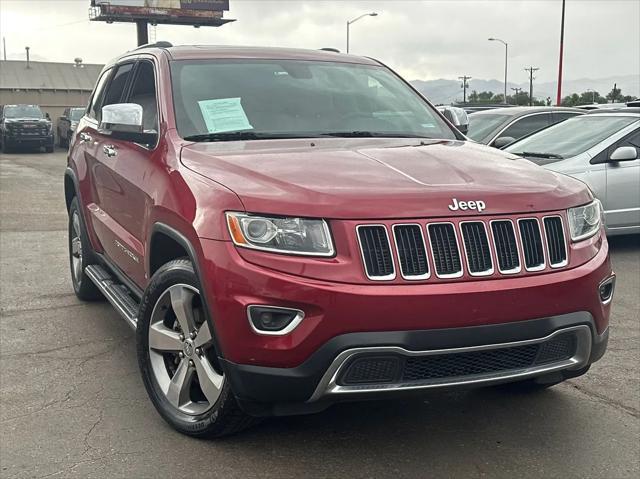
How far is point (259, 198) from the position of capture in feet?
10.0

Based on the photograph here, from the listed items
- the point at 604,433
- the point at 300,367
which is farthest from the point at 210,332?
the point at 604,433

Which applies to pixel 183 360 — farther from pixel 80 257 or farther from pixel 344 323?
pixel 80 257

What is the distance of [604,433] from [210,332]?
77.0 inches

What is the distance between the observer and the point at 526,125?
452 inches

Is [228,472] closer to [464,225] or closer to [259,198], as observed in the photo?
[259,198]

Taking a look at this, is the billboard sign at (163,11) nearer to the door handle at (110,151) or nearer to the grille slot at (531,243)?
the door handle at (110,151)

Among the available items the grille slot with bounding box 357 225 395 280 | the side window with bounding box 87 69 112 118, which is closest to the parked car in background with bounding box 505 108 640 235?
the side window with bounding box 87 69 112 118

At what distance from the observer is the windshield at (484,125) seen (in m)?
11.3

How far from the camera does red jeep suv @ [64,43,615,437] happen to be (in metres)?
2.93

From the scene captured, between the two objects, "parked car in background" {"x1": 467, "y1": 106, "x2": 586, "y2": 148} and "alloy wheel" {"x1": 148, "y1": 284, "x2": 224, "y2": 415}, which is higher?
"parked car in background" {"x1": 467, "y1": 106, "x2": 586, "y2": 148}

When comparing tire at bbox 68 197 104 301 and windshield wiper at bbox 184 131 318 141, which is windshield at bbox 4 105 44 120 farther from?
windshield wiper at bbox 184 131 318 141

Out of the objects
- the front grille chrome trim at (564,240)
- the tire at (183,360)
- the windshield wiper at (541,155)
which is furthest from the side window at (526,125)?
the tire at (183,360)

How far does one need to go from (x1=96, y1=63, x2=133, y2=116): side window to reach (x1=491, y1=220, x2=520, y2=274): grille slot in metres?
3.04

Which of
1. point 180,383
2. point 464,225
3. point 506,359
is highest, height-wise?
point 464,225
